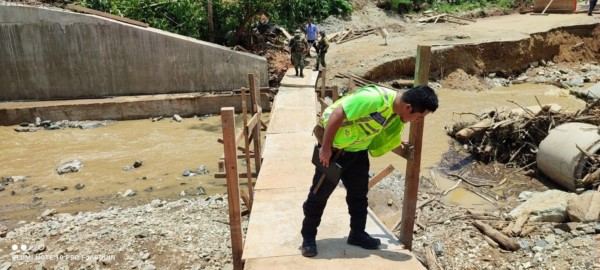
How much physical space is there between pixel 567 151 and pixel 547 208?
1850 millimetres

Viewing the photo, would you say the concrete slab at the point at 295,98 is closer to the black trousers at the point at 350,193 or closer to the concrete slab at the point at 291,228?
the concrete slab at the point at 291,228

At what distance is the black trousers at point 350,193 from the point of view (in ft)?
10.6

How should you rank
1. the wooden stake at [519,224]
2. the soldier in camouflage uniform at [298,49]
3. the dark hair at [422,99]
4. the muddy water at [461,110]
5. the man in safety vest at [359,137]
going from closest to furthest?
the dark hair at [422,99] < the man in safety vest at [359,137] < the wooden stake at [519,224] < the muddy water at [461,110] < the soldier in camouflage uniform at [298,49]

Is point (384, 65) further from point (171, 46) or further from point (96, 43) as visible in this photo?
point (96, 43)

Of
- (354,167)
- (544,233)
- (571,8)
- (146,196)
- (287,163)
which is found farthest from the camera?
(571,8)

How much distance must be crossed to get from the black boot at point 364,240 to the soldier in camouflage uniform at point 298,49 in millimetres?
8834

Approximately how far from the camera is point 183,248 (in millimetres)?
5328

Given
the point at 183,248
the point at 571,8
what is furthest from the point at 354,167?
→ the point at 571,8

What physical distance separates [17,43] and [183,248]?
33.8ft

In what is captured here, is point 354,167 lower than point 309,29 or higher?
lower

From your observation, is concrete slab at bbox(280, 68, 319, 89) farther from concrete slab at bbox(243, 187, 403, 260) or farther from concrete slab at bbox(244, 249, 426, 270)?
concrete slab at bbox(244, 249, 426, 270)

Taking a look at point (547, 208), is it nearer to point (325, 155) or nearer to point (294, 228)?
point (294, 228)

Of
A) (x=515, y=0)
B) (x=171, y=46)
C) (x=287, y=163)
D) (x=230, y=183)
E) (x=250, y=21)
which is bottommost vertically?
(x=287, y=163)

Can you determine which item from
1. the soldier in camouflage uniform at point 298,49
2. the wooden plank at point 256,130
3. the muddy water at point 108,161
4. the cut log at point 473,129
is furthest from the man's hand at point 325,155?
the soldier in camouflage uniform at point 298,49
